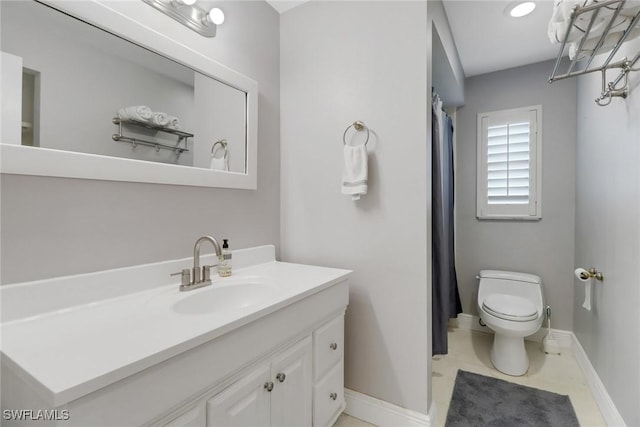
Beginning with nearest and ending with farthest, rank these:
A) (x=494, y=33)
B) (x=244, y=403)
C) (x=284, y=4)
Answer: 1. (x=244, y=403)
2. (x=284, y=4)
3. (x=494, y=33)

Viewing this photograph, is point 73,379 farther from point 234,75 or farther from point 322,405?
point 234,75

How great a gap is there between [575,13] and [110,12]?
163cm

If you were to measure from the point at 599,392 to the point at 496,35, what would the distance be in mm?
2364

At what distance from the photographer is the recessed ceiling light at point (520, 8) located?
176 cm

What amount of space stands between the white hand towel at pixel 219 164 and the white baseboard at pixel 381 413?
4.64 ft

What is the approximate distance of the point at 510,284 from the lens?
242 centimetres

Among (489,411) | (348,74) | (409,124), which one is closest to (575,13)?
(409,124)

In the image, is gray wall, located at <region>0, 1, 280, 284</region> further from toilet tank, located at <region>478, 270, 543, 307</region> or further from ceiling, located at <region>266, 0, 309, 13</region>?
toilet tank, located at <region>478, 270, 543, 307</region>

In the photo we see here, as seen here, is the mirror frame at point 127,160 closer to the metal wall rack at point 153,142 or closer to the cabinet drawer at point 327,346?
the metal wall rack at point 153,142

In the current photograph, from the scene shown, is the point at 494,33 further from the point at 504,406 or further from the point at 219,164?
the point at 504,406

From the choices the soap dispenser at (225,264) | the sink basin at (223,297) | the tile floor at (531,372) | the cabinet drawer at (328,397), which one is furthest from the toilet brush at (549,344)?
the soap dispenser at (225,264)

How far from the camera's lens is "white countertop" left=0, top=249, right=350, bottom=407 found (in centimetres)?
56

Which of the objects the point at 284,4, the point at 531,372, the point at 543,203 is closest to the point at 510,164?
the point at 543,203

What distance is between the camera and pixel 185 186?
4.34 ft
